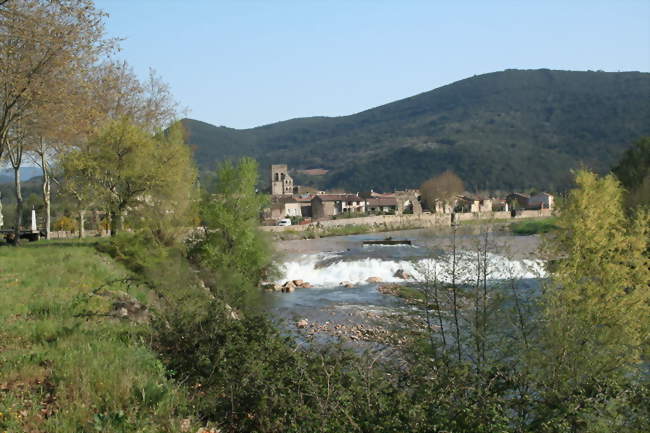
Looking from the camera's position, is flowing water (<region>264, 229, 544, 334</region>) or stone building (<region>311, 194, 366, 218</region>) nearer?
flowing water (<region>264, 229, 544, 334</region>)

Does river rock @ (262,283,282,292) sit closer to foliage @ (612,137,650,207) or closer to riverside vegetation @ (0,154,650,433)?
riverside vegetation @ (0,154,650,433)

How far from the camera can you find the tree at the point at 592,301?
390 inches

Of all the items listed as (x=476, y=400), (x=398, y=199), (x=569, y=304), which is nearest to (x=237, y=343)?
(x=476, y=400)

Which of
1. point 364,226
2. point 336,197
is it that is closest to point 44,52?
point 364,226

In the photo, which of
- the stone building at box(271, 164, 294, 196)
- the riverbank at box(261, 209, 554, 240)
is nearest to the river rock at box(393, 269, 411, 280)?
the riverbank at box(261, 209, 554, 240)

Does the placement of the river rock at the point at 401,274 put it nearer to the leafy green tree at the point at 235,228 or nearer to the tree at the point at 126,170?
the leafy green tree at the point at 235,228

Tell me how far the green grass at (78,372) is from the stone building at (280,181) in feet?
438

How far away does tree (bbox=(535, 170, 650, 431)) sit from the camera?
9.89 metres

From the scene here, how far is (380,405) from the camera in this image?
6.13 metres

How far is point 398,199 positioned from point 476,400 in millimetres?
112839

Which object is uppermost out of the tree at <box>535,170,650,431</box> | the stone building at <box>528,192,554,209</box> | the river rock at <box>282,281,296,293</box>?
the stone building at <box>528,192,554,209</box>

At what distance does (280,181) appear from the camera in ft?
483

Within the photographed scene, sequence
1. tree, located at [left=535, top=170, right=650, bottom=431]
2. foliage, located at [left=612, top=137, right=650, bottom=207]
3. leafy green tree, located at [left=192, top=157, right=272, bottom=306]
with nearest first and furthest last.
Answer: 1. tree, located at [left=535, top=170, right=650, bottom=431]
2. leafy green tree, located at [left=192, top=157, right=272, bottom=306]
3. foliage, located at [left=612, top=137, right=650, bottom=207]

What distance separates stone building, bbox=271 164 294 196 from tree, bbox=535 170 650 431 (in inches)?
4894
